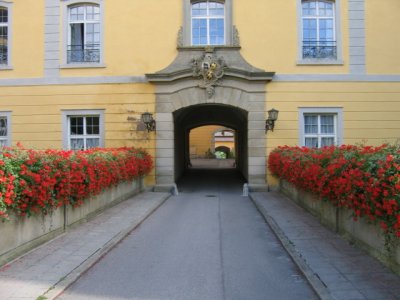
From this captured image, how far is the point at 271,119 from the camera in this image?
631 inches

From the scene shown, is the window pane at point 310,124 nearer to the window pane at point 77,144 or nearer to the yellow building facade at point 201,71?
the yellow building facade at point 201,71

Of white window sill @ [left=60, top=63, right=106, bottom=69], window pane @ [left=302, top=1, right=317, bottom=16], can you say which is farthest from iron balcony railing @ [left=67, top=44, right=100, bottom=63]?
window pane @ [left=302, top=1, right=317, bottom=16]

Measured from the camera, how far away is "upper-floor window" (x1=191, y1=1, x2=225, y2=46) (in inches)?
663

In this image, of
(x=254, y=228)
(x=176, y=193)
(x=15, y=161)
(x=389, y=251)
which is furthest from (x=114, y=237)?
(x=176, y=193)

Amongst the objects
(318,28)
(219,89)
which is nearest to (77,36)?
(219,89)

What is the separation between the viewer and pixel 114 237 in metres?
8.18

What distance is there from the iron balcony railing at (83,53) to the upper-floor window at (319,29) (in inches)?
312

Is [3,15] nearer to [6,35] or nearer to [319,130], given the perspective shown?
[6,35]

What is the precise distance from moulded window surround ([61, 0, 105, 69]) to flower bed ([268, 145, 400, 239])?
10437 millimetres

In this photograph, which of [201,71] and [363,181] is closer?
[363,181]

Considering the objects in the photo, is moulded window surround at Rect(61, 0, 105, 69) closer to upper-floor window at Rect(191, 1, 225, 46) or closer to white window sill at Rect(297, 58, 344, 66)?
upper-floor window at Rect(191, 1, 225, 46)

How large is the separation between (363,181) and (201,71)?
10.8m

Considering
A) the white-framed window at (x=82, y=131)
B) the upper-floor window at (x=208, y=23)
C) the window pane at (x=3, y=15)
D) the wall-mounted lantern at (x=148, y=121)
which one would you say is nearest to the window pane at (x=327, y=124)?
the upper-floor window at (x=208, y=23)

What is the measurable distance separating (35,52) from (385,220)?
15.0m
